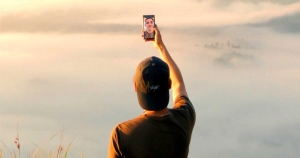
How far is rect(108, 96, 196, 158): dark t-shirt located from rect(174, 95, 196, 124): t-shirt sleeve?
0.14 m

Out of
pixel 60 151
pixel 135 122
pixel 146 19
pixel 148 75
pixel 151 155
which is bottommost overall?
pixel 60 151

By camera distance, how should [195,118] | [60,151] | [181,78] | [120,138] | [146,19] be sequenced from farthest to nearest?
[60,151], [146,19], [181,78], [195,118], [120,138]

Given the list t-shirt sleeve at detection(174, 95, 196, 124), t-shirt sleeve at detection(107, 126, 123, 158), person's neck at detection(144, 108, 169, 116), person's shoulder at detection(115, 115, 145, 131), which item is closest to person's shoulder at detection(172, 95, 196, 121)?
t-shirt sleeve at detection(174, 95, 196, 124)

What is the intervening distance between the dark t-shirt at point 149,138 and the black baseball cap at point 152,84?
2.8 inches

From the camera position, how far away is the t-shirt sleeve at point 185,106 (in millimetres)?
2984

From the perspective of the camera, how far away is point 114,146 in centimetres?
274

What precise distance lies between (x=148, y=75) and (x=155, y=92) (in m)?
0.10

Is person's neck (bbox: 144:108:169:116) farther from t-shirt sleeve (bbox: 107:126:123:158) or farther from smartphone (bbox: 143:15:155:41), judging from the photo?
smartphone (bbox: 143:15:155:41)

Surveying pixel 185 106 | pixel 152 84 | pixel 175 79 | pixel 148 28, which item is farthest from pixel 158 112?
pixel 148 28

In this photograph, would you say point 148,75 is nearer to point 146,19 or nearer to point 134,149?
point 134,149

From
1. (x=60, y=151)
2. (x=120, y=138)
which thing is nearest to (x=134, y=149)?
(x=120, y=138)

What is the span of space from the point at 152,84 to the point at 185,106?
33 centimetres

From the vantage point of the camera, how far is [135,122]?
276cm

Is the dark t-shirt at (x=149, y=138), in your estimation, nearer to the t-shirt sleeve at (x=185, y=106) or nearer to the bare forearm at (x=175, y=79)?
the t-shirt sleeve at (x=185, y=106)
